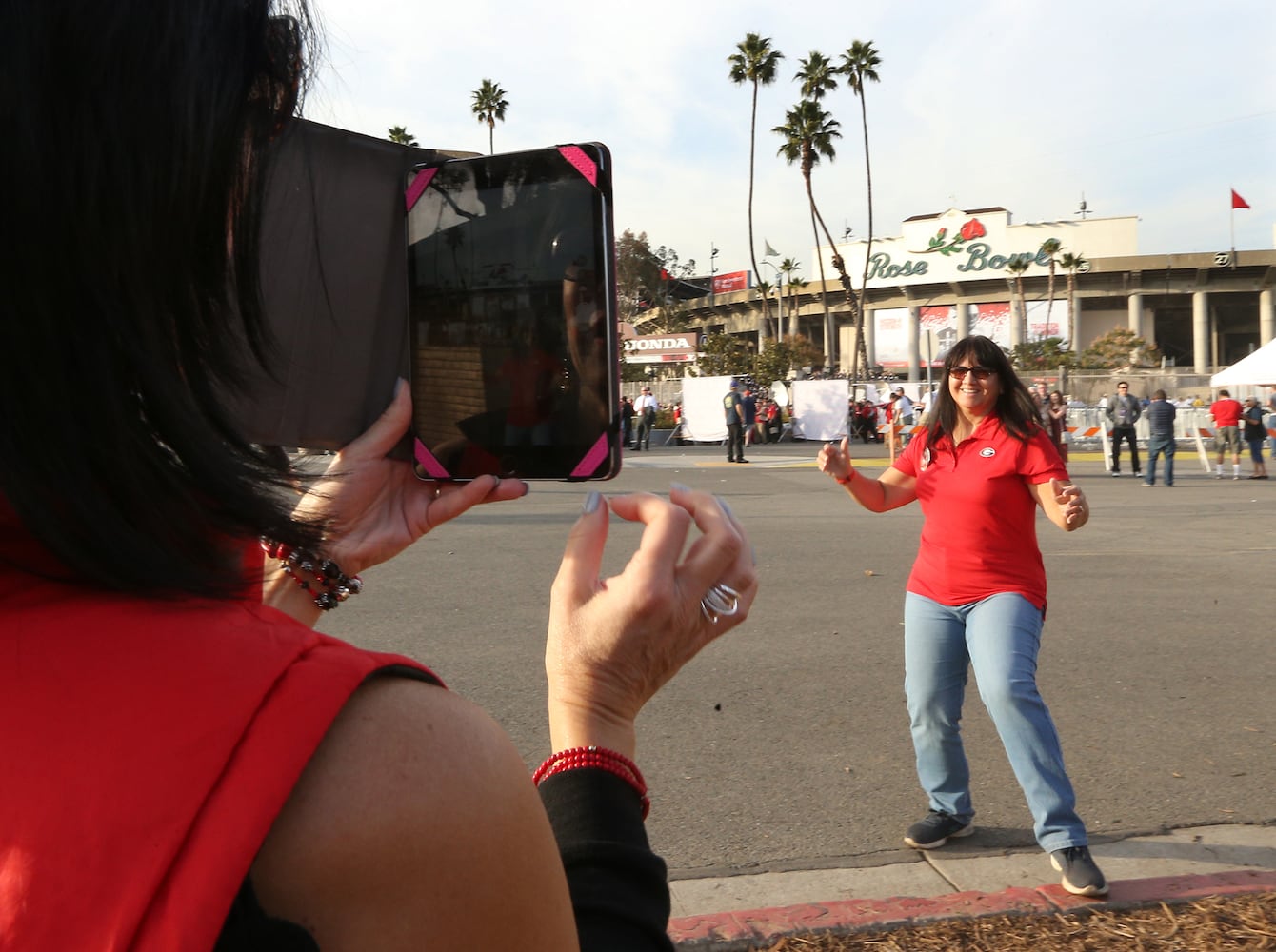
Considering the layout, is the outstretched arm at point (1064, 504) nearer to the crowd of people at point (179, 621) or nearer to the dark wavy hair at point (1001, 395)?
the dark wavy hair at point (1001, 395)

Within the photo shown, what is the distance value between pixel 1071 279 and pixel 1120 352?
747 cm

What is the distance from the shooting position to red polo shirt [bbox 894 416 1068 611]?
13.6ft

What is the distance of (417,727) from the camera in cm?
Answer: 77

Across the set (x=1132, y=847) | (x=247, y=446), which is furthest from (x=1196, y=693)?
(x=247, y=446)

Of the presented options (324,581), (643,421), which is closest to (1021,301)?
(643,421)

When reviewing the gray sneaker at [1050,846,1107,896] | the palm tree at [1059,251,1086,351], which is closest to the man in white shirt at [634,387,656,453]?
the gray sneaker at [1050,846,1107,896]

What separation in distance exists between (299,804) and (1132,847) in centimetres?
411

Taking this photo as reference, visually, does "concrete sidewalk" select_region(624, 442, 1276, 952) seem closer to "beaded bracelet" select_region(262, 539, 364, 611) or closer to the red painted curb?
the red painted curb

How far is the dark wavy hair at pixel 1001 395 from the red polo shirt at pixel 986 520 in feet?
0.17

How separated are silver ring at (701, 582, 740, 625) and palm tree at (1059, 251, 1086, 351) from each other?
64.7 metres

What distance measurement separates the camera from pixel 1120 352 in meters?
57.8

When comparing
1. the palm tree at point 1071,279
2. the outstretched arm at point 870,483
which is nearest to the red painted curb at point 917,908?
the outstretched arm at point 870,483

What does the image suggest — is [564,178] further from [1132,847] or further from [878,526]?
[878,526]

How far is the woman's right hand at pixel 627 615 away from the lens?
4.02 feet
